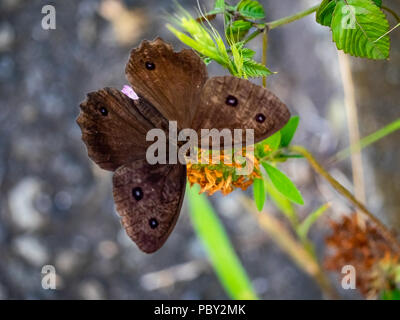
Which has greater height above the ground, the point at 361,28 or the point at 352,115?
the point at 352,115

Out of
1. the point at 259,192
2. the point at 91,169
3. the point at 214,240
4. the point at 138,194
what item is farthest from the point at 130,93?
the point at 91,169

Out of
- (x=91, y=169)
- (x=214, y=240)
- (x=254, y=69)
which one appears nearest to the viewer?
(x=254, y=69)

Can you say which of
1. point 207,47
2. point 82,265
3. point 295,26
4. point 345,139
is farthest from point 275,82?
point 207,47

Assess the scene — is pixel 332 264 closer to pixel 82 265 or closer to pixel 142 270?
pixel 142 270

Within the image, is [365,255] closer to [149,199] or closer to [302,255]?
[302,255]

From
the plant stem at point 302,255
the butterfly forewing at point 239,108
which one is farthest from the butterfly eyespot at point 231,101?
the plant stem at point 302,255

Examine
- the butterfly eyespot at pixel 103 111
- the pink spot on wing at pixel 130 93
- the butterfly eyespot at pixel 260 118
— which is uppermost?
the pink spot on wing at pixel 130 93

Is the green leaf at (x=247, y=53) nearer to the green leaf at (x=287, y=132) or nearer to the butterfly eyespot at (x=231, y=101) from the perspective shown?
the butterfly eyespot at (x=231, y=101)
